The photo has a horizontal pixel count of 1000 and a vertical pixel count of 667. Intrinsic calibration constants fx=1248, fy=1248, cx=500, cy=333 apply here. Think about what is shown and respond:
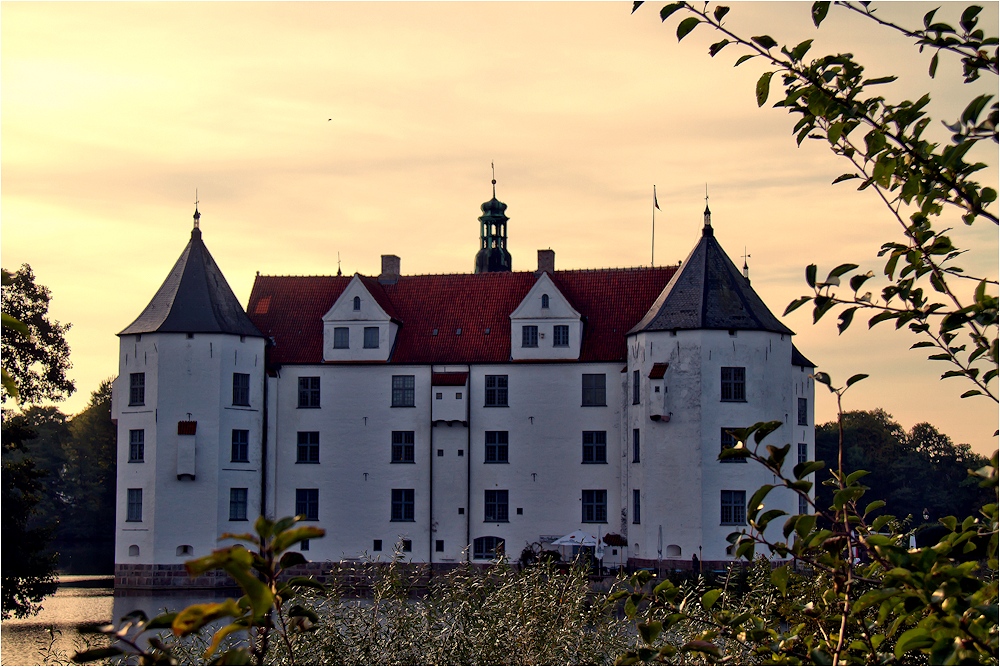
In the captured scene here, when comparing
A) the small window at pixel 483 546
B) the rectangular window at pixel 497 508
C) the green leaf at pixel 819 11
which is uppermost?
the green leaf at pixel 819 11

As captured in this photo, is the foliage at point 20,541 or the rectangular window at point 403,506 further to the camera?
the rectangular window at point 403,506

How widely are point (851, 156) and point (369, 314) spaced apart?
35480 mm

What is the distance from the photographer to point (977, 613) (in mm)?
3744

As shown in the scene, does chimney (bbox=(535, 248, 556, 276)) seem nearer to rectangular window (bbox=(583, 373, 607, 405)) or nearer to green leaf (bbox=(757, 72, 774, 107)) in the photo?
rectangular window (bbox=(583, 373, 607, 405))

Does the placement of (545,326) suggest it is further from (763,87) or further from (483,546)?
(763,87)

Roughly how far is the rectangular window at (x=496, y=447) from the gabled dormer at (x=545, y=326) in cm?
243

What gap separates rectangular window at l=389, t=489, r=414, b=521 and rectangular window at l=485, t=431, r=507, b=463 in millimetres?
2707

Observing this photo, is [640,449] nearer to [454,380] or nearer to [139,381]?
[454,380]

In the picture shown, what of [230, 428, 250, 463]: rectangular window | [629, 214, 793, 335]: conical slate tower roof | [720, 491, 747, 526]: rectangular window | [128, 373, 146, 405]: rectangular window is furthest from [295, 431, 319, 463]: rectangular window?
[720, 491, 747, 526]: rectangular window

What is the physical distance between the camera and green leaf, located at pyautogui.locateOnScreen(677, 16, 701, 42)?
4352 mm

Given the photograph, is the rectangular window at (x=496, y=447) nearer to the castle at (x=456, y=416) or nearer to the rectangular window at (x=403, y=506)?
the castle at (x=456, y=416)

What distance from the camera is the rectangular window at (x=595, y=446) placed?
1494 inches

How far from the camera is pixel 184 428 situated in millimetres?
37094

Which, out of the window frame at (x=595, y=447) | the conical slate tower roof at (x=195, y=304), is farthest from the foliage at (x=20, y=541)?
the window frame at (x=595, y=447)
